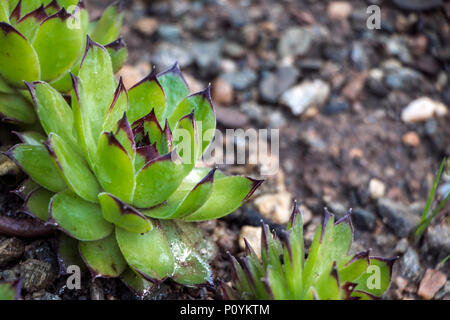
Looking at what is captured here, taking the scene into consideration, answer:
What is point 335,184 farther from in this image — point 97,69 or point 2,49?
point 2,49

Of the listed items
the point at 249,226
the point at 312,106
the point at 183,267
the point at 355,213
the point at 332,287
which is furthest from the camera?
the point at 312,106

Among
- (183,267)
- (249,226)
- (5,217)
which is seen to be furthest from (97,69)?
(249,226)

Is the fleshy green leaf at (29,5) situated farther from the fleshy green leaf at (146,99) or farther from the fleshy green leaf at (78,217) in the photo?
the fleshy green leaf at (78,217)

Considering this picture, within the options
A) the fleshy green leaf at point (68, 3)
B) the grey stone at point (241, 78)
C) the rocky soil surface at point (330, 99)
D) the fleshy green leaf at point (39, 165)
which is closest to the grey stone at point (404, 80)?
the rocky soil surface at point (330, 99)

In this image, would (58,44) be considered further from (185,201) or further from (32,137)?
(185,201)

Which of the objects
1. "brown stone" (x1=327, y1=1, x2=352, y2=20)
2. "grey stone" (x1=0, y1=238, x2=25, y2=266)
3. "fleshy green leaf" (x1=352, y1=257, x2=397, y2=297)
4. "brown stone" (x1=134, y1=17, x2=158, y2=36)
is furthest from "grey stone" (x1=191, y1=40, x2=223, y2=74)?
"fleshy green leaf" (x1=352, y1=257, x2=397, y2=297)

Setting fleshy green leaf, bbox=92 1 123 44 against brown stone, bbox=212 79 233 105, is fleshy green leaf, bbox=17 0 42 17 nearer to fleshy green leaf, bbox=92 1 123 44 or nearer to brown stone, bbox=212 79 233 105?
fleshy green leaf, bbox=92 1 123 44

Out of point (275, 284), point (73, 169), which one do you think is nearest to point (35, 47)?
point (73, 169)
